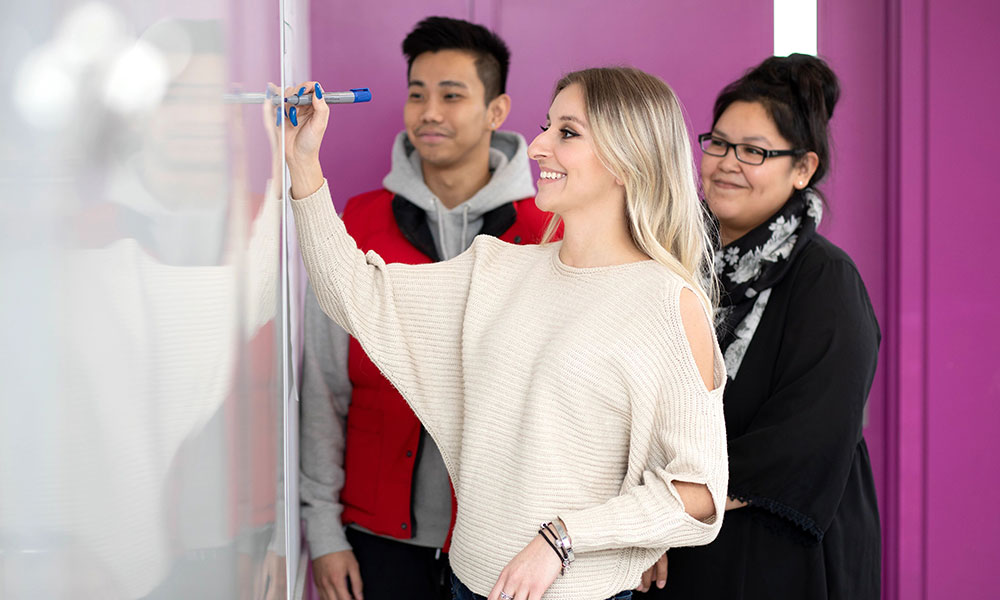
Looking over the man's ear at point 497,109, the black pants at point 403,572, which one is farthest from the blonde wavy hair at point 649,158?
the black pants at point 403,572

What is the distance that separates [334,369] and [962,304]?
5.14 feet

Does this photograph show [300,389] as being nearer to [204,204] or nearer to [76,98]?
[204,204]

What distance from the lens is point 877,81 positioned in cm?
219

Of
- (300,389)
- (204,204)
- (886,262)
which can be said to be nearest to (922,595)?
(886,262)

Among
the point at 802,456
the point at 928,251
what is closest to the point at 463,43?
the point at 802,456

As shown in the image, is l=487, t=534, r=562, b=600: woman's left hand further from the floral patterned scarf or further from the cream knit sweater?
the floral patterned scarf

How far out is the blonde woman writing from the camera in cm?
109

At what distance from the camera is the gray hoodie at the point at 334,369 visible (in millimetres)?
1664

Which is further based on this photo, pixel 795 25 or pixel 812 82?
pixel 795 25

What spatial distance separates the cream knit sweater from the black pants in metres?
0.43

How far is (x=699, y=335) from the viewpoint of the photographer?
1133 millimetres

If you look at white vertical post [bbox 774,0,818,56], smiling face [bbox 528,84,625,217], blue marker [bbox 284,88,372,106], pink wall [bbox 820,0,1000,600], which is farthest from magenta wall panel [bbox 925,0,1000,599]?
blue marker [bbox 284,88,372,106]

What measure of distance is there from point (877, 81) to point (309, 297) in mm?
1519

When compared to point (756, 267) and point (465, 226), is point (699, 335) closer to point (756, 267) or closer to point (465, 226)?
point (756, 267)
